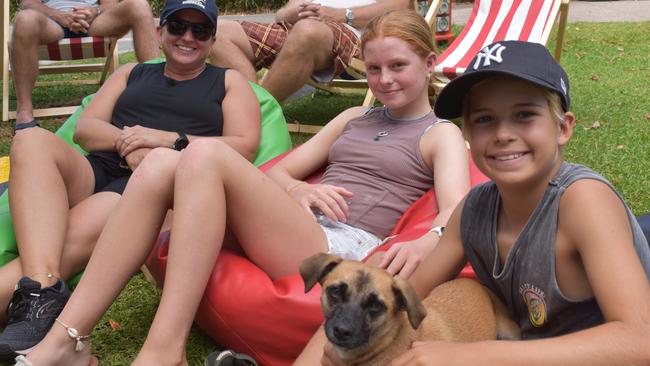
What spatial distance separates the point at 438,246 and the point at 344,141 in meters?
1.04

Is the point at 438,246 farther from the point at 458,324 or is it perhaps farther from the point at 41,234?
the point at 41,234

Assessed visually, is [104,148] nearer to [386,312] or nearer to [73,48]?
[386,312]

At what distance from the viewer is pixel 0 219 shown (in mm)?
3422

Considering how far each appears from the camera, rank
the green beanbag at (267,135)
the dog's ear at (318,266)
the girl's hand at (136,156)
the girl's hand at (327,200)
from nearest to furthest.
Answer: the dog's ear at (318,266) < the girl's hand at (327,200) < the girl's hand at (136,156) < the green beanbag at (267,135)

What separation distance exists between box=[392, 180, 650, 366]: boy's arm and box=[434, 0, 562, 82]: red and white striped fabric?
4.17 metres

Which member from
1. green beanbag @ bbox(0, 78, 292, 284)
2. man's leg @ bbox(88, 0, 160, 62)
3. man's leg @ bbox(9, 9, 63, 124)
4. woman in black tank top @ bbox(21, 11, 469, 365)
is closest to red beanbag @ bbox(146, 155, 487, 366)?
woman in black tank top @ bbox(21, 11, 469, 365)

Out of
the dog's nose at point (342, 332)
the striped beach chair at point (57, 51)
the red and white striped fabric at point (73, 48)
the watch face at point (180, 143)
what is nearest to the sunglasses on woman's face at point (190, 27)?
the watch face at point (180, 143)

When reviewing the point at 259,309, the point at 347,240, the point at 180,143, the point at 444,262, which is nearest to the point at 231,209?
the point at 259,309

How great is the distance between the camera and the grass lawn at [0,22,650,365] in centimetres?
314

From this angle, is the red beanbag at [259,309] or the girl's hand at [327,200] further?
the girl's hand at [327,200]

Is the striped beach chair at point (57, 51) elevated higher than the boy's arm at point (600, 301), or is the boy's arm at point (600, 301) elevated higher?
the boy's arm at point (600, 301)

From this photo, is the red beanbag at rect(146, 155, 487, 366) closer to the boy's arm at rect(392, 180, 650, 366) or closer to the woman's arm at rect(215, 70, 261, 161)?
the boy's arm at rect(392, 180, 650, 366)

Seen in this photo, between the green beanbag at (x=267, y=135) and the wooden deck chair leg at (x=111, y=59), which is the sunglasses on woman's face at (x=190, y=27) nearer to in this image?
the green beanbag at (x=267, y=135)

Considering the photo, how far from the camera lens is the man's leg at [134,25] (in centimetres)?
675
